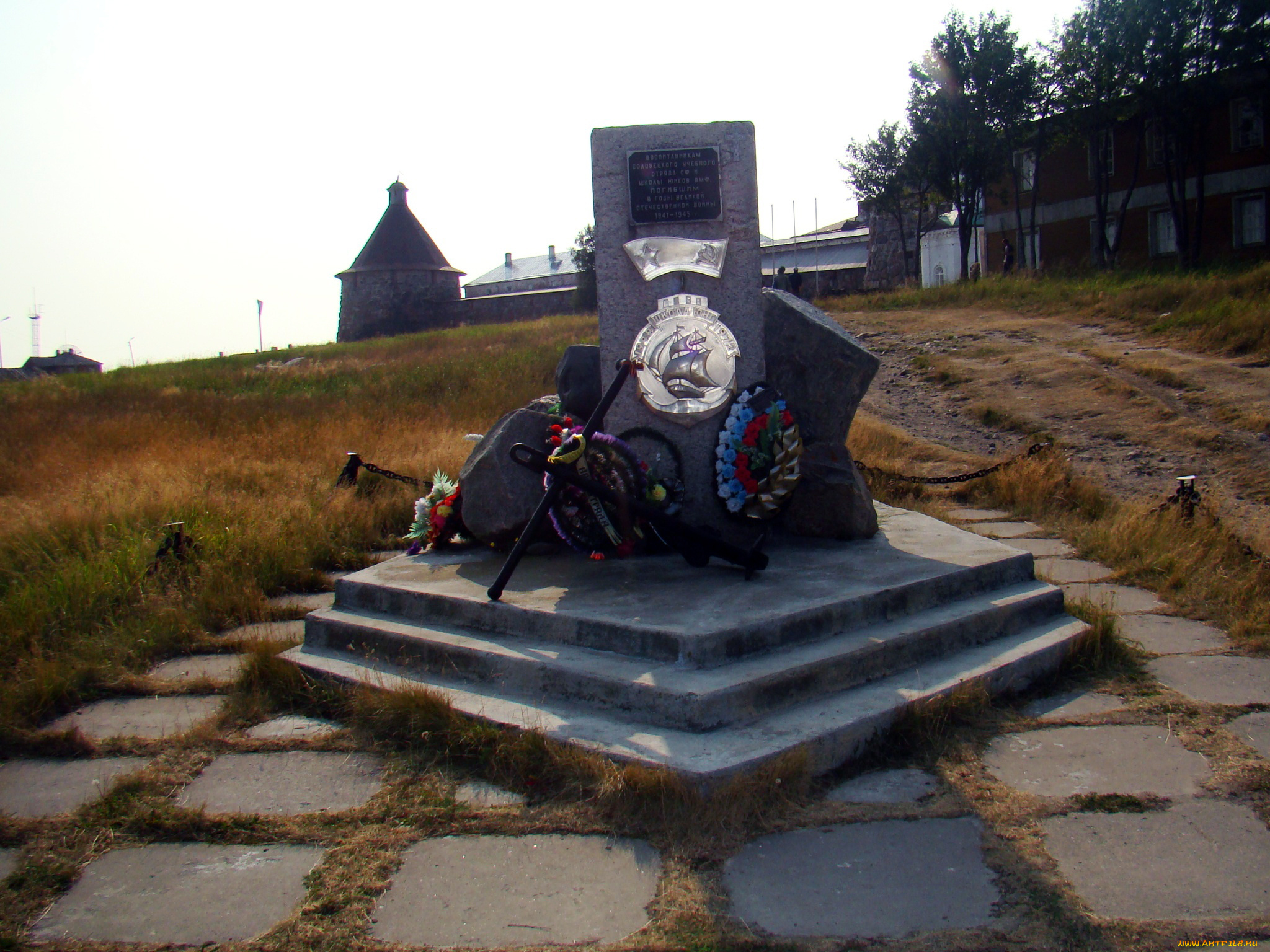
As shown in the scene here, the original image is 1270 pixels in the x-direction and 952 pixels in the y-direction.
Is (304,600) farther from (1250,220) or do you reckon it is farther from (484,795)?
(1250,220)

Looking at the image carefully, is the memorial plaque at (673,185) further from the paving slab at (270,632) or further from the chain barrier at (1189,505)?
the chain barrier at (1189,505)

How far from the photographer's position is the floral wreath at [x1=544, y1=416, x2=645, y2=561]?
14.4 ft

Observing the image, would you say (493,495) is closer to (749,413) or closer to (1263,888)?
(749,413)

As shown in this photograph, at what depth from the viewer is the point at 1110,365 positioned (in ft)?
35.9

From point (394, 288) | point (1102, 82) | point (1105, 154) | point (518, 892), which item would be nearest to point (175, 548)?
point (518, 892)

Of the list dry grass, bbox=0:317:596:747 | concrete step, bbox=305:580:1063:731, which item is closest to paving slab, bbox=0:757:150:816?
dry grass, bbox=0:317:596:747

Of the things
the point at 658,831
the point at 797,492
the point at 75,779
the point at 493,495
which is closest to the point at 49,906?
the point at 75,779

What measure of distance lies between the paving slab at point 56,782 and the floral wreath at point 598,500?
207 cm

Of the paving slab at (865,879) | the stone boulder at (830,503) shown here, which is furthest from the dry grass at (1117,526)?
the paving slab at (865,879)

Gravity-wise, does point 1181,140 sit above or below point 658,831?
above

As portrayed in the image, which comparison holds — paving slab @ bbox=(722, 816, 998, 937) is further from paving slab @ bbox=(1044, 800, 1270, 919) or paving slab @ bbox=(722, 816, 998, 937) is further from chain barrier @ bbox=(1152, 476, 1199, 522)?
chain barrier @ bbox=(1152, 476, 1199, 522)

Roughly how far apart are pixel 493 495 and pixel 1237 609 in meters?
3.73

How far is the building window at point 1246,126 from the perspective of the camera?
2353cm

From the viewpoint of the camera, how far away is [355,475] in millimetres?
7336
